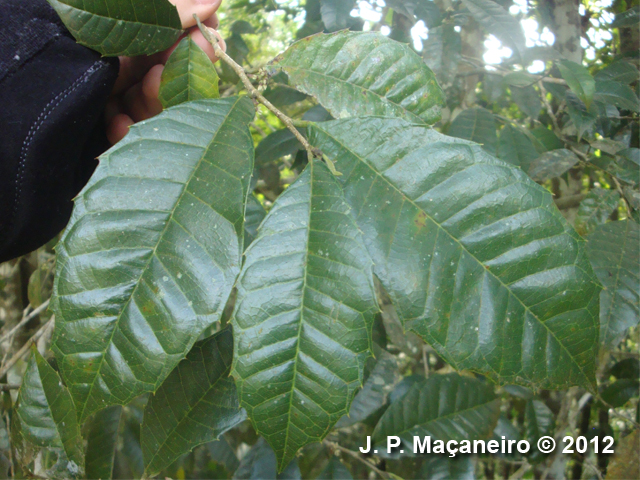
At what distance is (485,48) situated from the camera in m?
1.96

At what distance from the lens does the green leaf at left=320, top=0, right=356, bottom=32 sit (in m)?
1.17

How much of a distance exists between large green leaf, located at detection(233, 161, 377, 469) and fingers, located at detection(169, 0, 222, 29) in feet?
1.28

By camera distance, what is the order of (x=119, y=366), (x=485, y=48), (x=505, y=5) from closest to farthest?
(x=119, y=366)
(x=505, y=5)
(x=485, y=48)

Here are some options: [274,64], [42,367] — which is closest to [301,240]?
[274,64]

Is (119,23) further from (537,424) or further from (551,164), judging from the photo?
(537,424)

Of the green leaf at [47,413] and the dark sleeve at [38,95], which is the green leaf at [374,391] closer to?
the green leaf at [47,413]

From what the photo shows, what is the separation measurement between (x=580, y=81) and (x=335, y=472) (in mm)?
1072

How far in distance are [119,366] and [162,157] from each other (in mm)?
229

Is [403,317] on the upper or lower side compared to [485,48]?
lower

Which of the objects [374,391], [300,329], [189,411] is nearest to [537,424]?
[374,391]

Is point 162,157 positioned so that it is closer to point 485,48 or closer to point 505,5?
point 505,5

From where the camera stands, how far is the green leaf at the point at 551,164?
46.2 inches

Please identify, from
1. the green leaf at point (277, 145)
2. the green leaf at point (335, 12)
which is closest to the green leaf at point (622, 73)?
the green leaf at point (335, 12)

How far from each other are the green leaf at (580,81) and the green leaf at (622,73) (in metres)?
0.20
